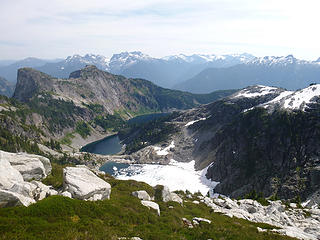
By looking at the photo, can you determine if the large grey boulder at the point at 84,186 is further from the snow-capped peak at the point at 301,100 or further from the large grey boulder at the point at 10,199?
the snow-capped peak at the point at 301,100

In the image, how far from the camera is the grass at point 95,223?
1833cm

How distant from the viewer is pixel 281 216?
151ft

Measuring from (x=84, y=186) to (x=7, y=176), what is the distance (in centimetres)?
809

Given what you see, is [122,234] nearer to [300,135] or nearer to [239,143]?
[300,135]

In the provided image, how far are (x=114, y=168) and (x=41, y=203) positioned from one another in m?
163

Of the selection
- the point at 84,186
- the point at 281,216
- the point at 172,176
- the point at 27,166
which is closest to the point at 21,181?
the point at 27,166

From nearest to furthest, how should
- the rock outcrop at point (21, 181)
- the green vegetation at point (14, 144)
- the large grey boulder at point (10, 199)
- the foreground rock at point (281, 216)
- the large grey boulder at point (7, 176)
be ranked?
the large grey boulder at point (10, 199) < the rock outcrop at point (21, 181) < the large grey boulder at point (7, 176) < the foreground rock at point (281, 216) < the green vegetation at point (14, 144)

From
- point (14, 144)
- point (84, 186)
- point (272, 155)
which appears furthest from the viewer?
point (14, 144)

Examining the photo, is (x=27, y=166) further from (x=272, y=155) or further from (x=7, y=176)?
(x=272, y=155)

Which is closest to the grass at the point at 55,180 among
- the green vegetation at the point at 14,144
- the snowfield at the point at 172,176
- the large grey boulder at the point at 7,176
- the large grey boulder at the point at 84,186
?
the large grey boulder at the point at 84,186

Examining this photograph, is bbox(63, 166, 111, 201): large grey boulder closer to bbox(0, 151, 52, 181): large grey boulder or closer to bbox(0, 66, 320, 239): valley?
bbox(0, 66, 320, 239): valley

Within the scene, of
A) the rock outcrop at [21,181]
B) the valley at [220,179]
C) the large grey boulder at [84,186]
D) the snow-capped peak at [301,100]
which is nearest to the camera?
the rock outcrop at [21,181]

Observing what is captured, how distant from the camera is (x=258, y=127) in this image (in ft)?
451

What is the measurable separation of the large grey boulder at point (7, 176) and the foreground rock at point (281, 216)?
30.9 m
